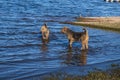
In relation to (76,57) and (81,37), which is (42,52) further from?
(81,37)

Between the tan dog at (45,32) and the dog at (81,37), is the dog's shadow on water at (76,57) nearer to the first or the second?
the dog at (81,37)

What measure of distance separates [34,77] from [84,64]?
11.4 ft

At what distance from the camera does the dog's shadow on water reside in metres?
17.2

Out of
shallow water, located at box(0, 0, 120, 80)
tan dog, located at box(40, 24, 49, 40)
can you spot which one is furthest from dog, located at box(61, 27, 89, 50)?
tan dog, located at box(40, 24, 49, 40)

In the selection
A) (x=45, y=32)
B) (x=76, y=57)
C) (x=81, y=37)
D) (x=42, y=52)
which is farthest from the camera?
(x=45, y=32)

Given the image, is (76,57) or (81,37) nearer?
(76,57)

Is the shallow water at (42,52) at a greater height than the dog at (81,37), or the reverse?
the dog at (81,37)

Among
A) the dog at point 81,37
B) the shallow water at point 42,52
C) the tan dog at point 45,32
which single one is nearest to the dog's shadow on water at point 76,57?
the shallow water at point 42,52

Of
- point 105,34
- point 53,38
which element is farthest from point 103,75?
point 105,34

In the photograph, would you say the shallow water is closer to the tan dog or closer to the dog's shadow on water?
the dog's shadow on water

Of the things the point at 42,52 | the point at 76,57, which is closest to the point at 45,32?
the point at 42,52

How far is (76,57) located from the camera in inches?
731

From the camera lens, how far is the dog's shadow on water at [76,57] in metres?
17.2

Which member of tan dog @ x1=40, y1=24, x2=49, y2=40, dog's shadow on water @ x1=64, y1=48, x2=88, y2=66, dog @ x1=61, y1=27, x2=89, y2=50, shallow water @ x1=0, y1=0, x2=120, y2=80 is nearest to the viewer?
shallow water @ x1=0, y1=0, x2=120, y2=80
